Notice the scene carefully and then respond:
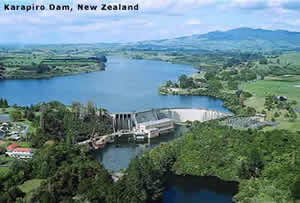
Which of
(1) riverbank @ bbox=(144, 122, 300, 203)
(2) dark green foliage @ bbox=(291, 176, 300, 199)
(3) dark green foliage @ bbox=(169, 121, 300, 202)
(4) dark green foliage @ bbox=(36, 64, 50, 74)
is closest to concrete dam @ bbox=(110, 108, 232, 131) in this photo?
(1) riverbank @ bbox=(144, 122, 300, 203)

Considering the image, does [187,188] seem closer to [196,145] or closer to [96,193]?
[196,145]

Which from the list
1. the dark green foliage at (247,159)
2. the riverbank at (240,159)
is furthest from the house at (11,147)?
the dark green foliage at (247,159)

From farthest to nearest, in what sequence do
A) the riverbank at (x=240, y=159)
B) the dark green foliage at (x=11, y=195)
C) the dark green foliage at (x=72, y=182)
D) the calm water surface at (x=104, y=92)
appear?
the calm water surface at (x=104, y=92), the riverbank at (x=240, y=159), the dark green foliage at (x=72, y=182), the dark green foliage at (x=11, y=195)

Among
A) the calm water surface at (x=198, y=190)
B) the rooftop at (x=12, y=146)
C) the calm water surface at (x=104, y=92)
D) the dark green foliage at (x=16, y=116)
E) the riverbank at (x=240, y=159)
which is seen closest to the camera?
the riverbank at (x=240, y=159)

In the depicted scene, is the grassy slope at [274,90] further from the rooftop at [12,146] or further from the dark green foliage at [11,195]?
the dark green foliage at [11,195]

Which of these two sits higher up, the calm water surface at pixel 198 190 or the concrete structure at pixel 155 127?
the concrete structure at pixel 155 127

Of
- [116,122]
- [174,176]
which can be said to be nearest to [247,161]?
[174,176]

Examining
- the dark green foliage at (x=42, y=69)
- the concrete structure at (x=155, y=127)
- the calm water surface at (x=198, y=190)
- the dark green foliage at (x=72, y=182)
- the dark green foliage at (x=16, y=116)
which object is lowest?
the calm water surface at (x=198, y=190)

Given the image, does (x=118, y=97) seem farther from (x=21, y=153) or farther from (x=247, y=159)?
(x=247, y=159)

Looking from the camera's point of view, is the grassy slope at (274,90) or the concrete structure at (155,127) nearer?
the concrete structure at (155,127)
